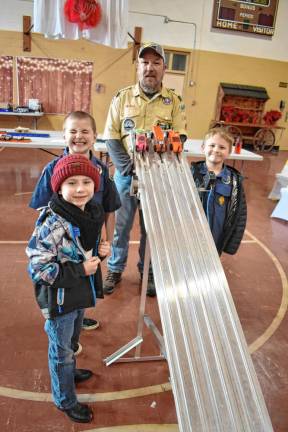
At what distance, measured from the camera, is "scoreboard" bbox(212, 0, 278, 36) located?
871 cm

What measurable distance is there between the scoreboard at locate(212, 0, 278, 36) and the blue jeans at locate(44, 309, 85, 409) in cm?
948

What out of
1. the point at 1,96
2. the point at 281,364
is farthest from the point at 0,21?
the point at 281,364

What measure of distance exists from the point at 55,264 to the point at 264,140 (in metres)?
9.75

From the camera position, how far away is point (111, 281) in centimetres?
268

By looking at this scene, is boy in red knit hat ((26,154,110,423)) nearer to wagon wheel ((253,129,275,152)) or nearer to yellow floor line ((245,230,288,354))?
yellow floor line ((245,230,288,354))

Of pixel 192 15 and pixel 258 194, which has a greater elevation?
pixel 192 15

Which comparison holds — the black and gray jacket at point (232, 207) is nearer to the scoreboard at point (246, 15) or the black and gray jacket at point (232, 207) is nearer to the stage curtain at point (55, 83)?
the stage curtain at point (55, 83)

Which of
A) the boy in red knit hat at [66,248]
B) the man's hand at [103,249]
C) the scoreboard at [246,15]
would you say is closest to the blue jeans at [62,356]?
the boy in red knit hat at [66,248]

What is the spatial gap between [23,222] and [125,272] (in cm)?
152

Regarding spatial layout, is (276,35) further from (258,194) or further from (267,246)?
(267,246)

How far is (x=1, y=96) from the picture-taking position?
26.8 ft

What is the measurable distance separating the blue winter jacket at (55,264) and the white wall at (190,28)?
832 cm

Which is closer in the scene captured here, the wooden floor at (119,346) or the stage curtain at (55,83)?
the wooden floor at (119,346)

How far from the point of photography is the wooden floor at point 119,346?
1.64 metres
